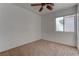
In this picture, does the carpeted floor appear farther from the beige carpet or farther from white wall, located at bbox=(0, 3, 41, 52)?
white wall, located at bbox=(0, 3, 41, 52)

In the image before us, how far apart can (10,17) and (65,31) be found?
9.98 feet

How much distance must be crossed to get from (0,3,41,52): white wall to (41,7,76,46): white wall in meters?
0.76

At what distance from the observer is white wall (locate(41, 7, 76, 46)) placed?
188 inches

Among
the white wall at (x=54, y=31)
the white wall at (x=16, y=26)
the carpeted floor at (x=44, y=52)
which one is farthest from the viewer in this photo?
the white wall at (x=54, y=31)

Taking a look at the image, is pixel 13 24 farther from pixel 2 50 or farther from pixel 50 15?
pixel 50 15

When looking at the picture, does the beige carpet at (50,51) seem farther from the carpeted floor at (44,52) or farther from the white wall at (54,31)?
the white wall at (54,31)

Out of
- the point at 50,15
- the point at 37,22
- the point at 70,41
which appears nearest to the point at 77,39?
the point at 70,41

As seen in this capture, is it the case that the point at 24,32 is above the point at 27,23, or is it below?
below

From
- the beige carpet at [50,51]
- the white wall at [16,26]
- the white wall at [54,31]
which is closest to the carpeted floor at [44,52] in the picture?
the beige carpet at [50,51]

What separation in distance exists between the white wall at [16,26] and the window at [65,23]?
158 cm

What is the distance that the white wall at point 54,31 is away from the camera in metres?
4.77

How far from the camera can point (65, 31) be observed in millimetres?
5172

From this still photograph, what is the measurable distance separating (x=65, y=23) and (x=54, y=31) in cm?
102

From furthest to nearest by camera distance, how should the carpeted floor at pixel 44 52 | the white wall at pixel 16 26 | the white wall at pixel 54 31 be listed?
1. the white wall at pixel 54 31
2. the white wall at pixel 16 26
3. the carpeted floor at pixel 44 52
